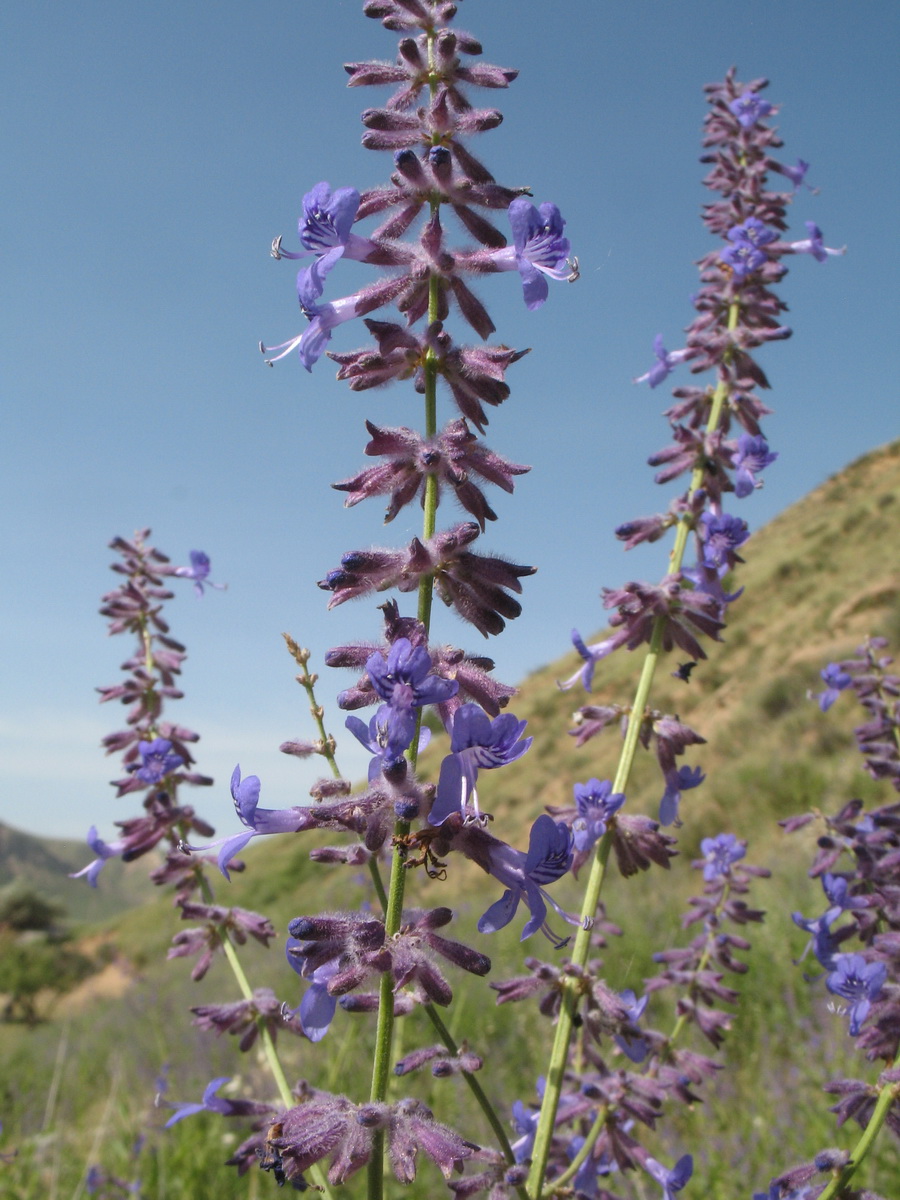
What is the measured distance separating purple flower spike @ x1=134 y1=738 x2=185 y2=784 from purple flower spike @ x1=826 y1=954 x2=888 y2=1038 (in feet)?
7.91

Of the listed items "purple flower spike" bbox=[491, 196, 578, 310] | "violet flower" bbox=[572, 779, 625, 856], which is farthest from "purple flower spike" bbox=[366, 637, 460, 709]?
"violet flower" bbox=[572, 779, 625, 856]

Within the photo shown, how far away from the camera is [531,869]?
1.47 metres

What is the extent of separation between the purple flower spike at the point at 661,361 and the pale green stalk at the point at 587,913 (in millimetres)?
444

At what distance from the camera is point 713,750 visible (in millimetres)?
25125

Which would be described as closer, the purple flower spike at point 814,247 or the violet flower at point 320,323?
the violet flower at point 320,323

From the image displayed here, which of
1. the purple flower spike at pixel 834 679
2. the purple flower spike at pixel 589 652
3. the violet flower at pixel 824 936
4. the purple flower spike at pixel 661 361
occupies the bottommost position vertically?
the violet flower at pixel 824 936

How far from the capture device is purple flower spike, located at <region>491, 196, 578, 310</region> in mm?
1683

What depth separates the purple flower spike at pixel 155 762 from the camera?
3172 mm

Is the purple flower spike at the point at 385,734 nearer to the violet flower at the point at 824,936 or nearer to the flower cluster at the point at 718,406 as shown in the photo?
the flower cluster at the point at 718,406

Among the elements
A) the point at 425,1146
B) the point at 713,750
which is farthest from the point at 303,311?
the point at 713,750

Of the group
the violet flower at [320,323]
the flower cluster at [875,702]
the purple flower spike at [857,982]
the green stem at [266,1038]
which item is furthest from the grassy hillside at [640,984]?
the violet flower at [320,323]

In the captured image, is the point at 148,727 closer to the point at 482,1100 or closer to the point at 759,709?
the point at 482,1100

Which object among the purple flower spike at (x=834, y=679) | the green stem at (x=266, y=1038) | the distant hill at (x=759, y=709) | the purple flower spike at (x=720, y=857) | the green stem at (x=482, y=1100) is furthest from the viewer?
the distant hill at (x=759, y=709)

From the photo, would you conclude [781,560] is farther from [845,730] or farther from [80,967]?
[80,967]
